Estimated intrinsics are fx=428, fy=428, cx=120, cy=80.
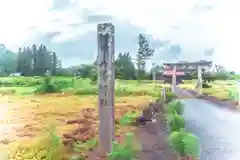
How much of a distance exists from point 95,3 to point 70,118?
1.59ft

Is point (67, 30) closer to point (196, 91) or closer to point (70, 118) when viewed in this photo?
point (70, 118)

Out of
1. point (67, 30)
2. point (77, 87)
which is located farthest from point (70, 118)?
point (67, 30)

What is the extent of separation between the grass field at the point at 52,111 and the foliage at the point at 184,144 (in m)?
0.17

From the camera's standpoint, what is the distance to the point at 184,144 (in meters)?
1.70

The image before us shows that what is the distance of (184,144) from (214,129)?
15 cm

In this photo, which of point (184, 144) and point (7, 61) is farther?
point (7, 61)

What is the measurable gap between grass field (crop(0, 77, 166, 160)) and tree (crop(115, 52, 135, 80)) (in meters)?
0.03

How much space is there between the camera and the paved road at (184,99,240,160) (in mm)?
1730

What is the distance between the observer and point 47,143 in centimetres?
172

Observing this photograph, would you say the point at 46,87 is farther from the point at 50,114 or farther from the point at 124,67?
the point at 124,67

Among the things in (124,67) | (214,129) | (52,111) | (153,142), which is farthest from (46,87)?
(214,129)

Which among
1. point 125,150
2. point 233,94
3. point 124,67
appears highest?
point 124,67

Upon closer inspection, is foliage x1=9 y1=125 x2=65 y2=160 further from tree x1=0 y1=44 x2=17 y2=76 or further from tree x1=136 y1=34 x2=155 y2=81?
tree x1=136 y1=34 x2=155 y2=81

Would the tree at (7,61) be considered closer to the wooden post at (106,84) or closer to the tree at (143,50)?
the wooden post at (106,84)
